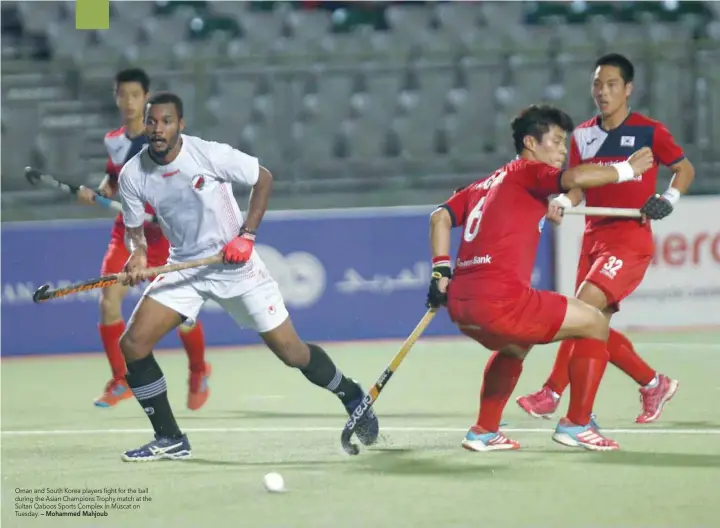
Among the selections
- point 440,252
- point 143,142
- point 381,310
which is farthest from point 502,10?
point 440,252

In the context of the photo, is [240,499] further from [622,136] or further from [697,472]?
[622,136]

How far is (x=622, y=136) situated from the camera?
671 cm

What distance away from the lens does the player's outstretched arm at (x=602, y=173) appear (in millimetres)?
5574

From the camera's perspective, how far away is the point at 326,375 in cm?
636

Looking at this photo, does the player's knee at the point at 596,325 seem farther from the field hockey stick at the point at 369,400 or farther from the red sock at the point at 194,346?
the red sock at the point at 194,346

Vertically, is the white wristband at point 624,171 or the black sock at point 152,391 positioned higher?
the white wristband at point 624,171

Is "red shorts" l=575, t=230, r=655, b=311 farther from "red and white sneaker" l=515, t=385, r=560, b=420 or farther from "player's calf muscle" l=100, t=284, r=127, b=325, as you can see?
"player's calf muscle" l=100, t=284, r=127, b=325

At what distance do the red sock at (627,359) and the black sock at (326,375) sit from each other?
1349 millimetres

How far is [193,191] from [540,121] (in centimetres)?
161

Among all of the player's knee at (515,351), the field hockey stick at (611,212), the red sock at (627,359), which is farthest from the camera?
the red sock at (627,359)

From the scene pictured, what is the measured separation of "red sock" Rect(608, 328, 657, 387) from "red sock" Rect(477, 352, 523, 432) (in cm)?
89

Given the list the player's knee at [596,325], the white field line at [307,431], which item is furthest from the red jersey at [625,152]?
the white field line at [307,431]

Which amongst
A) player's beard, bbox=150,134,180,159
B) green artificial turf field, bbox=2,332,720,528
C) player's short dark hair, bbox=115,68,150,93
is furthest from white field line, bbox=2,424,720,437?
player's short dark hair, bbox=115,68,150,93

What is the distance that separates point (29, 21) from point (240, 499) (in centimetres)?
818
